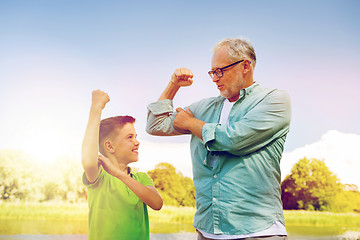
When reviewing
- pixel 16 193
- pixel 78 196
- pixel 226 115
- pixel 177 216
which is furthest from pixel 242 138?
pixel 16 193

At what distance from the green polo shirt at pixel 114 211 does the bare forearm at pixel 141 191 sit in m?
0.05

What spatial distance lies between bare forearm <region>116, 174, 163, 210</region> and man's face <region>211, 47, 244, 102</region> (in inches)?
42.1

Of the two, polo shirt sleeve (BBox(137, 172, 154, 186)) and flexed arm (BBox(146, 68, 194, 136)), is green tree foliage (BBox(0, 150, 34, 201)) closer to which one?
polo shirt sleeve (BBox(137, 172, 154, 186))

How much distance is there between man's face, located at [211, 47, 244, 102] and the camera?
7.05ft

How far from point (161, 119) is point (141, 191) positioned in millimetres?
731

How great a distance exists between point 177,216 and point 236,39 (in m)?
4.27

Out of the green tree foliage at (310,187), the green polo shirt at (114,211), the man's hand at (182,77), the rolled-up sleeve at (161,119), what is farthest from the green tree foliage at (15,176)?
the green tree foliage at (310,187)

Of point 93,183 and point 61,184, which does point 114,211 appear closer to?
point 93,183

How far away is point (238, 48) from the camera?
2166 millimetres

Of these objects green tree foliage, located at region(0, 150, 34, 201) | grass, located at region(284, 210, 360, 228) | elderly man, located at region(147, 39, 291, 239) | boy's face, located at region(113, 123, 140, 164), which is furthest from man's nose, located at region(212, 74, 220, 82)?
grass, located at region(284, 210, 360, 228)

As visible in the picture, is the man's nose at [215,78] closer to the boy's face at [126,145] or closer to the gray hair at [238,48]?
the gray hair at [238,48]

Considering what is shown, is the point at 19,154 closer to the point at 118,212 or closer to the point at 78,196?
the point at 78,196

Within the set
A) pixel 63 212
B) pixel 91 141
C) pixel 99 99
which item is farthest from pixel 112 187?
pixel 63 212

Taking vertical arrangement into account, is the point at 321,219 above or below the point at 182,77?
below
